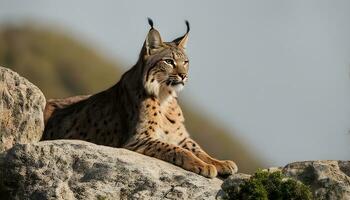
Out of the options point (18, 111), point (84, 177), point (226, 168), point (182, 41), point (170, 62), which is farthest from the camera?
point (182, 41)

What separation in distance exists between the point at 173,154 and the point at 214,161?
82 cm

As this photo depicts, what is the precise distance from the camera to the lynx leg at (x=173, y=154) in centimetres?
2355

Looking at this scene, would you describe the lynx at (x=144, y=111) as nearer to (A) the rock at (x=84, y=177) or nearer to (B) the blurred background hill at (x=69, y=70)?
(A) the rock at (x=84, y=177)

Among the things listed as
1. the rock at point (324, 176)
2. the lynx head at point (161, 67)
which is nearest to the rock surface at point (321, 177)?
the rock at point (324, 176)

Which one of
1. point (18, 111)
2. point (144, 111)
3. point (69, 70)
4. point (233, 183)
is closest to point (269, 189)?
point (233, 183)

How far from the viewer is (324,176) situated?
22766 mm

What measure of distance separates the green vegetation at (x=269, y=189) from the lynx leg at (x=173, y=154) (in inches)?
80.2

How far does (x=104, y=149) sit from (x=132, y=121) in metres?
3.84

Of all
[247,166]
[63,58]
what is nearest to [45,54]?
[63,58]

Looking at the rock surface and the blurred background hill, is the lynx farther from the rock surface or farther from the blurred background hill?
the blurred background hill

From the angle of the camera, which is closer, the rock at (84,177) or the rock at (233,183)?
the rock at (233,183)

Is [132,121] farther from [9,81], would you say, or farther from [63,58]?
[63,58]

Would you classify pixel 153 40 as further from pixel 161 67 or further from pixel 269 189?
pixel 269 189

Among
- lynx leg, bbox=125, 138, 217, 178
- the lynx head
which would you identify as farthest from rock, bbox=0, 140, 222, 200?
the lynx head
